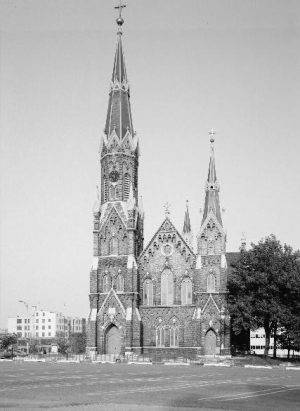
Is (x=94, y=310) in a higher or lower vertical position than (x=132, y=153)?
lower

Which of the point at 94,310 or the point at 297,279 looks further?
the point at 94,310

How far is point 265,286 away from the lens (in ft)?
243

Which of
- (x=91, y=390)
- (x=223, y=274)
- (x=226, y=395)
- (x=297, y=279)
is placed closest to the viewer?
(x=226, y=395)

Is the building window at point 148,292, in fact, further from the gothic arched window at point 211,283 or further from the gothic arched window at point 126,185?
the gothic arched window at point 126,185

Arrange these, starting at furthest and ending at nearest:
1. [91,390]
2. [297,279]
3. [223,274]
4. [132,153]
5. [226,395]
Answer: [132,153] → [223,274] → [297,279] → [91,390] → [226,395]

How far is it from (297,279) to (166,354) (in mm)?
19901

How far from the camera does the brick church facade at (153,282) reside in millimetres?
80125

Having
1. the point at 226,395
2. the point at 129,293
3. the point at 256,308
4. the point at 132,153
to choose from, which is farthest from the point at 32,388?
the point at 132,153

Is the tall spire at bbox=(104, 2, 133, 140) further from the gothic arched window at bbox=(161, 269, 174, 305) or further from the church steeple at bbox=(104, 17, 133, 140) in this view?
the gothic arched window at bbox=(161, 269, 174, 305)

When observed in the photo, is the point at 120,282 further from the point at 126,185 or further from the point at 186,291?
the point at 126,185

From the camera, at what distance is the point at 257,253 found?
76500mm

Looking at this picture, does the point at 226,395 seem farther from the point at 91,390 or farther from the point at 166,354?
the point at 166,354

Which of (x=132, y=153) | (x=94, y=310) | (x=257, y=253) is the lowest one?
(x=94, y=310)

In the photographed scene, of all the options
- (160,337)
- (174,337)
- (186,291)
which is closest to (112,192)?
(186,291)
